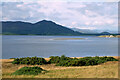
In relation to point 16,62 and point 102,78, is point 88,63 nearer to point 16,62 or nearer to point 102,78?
point 16,62

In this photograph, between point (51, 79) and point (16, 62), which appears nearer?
point (51, 79)

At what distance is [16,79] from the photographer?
10.9 m

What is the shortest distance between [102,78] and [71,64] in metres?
10.5

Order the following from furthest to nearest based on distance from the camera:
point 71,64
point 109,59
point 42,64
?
1. point 109,59
2. point 42,64
3. point 71,64

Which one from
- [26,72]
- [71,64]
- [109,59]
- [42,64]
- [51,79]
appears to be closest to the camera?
[51,79]

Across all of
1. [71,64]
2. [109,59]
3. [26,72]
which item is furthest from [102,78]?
[109,59]

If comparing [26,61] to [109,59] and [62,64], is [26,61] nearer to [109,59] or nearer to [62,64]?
[62,64]

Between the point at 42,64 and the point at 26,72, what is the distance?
9205 mm

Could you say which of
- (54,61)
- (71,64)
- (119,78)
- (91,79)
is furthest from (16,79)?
(54,61)

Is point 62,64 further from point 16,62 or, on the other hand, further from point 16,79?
point 16,79

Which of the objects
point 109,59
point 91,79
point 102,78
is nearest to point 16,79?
point 91,79

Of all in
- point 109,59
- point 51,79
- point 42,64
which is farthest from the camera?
point 109,59

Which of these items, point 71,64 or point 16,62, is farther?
point 16,62

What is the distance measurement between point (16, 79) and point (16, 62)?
1327cm
